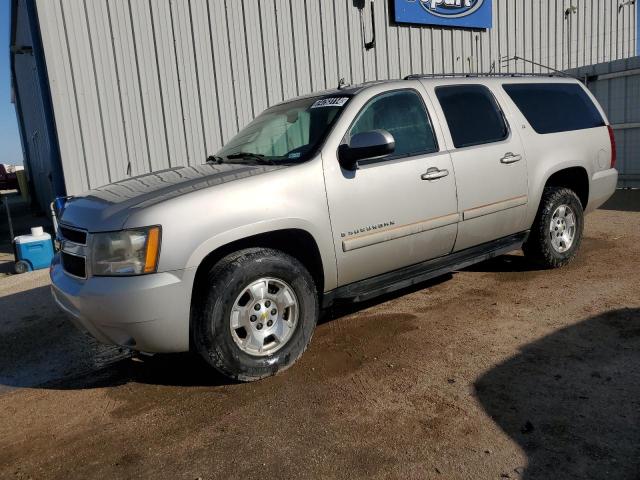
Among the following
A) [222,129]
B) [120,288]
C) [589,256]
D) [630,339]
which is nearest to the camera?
[120,288]

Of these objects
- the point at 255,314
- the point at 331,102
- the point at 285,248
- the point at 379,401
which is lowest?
the point at 379,401

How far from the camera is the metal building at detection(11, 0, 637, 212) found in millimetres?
7781

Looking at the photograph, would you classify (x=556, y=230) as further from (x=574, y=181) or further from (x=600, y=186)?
(x=600, y=186)

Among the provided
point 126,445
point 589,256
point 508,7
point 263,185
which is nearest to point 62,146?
point 263,185

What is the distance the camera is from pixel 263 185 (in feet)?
11.1

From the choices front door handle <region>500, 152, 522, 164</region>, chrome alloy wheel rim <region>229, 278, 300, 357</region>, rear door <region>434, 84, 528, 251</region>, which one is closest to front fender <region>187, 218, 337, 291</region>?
chrome alloy wheel rim <region>229, 278, 300, 357</region>

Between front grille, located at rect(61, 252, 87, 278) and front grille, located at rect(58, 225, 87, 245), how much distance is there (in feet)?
0.32

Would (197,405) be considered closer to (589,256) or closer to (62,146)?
(589,256)

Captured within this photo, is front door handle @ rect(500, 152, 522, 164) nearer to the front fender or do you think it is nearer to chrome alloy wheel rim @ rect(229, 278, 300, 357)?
the front fender

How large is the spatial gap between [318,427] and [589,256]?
4320mm

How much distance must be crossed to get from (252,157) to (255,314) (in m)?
1.33

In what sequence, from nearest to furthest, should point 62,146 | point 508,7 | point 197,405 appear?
point 197,405 → point 62,146 → point 508,7

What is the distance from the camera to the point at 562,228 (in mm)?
5371

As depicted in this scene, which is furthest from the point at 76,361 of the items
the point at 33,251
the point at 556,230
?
the point at 556,230
